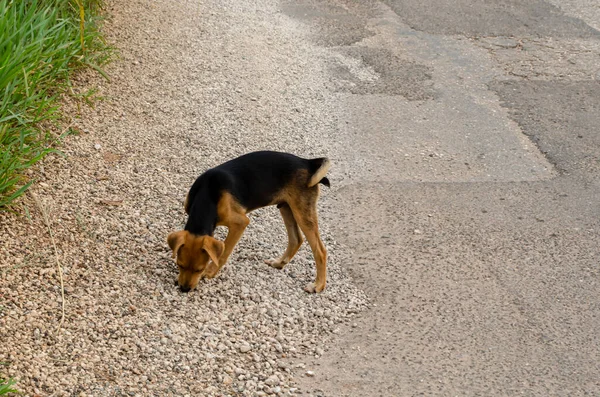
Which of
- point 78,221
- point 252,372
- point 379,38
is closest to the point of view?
point 252,372

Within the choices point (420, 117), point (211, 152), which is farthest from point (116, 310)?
point (420, 117)

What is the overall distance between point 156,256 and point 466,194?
2.76m

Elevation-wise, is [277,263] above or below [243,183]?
below

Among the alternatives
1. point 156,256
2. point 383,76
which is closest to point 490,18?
point 383,76

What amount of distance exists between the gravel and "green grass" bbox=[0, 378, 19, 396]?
13cm

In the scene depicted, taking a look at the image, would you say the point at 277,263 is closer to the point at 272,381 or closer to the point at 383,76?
the point at 272,381

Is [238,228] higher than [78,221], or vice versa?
[238,228]

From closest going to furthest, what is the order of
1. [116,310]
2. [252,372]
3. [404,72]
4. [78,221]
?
[252,372] → [116,310] → [78,221] → [404,72]

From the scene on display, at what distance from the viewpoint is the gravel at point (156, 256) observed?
4234mm

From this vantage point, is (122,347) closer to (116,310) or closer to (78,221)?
(116,310)

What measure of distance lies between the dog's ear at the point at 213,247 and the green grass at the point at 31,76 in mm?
1304

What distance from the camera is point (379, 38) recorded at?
388 inches

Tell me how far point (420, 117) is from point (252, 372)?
434 cm

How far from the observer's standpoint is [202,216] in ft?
15.8
